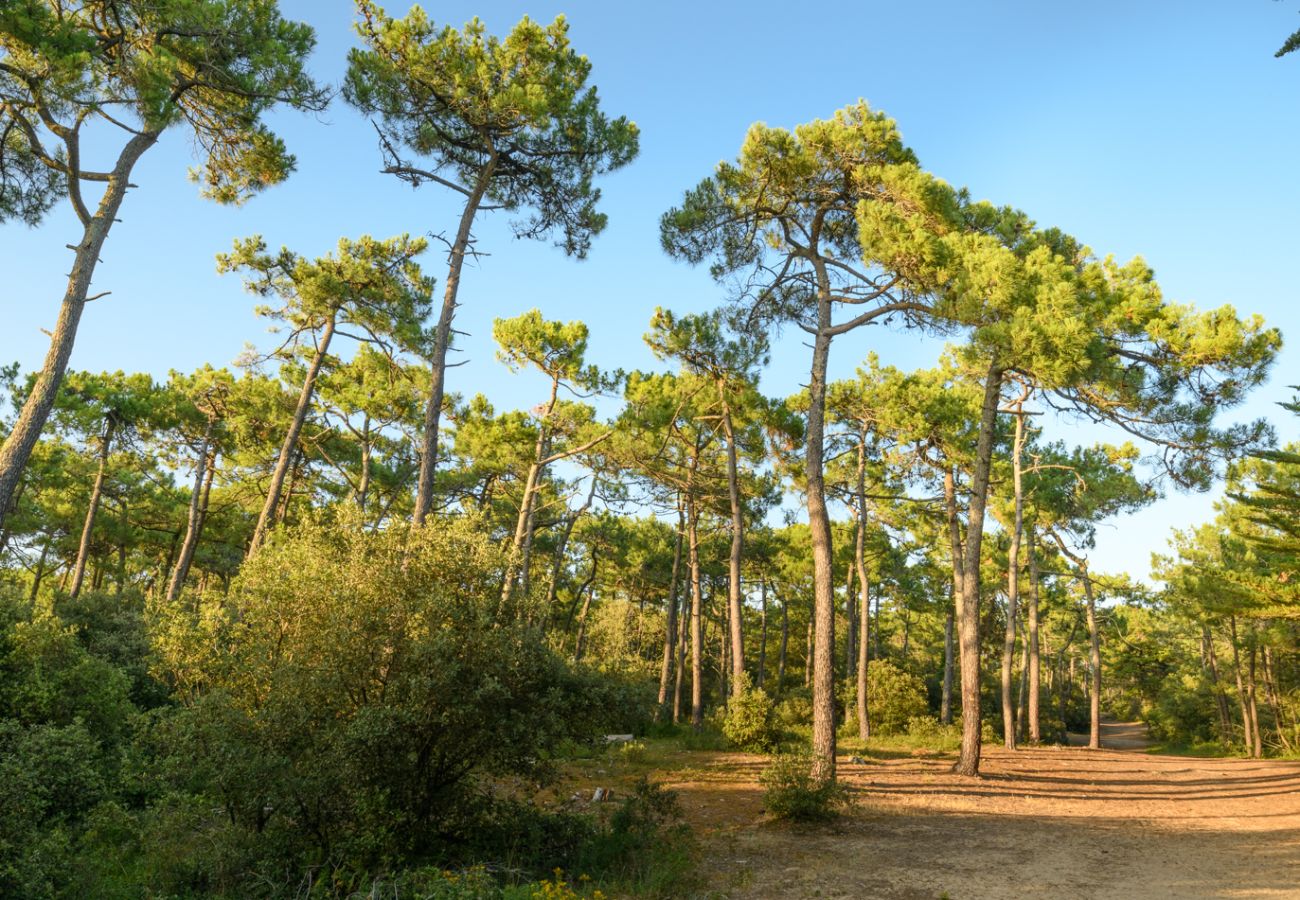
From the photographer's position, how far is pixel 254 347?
1777 cm

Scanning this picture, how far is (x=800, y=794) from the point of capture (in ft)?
30.9

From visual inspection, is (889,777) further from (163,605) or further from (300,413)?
(300,413)

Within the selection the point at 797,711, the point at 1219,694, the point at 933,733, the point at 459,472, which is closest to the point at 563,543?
the point at 459,472

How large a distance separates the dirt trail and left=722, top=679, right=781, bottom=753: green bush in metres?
0.84

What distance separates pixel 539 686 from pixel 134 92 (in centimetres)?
925

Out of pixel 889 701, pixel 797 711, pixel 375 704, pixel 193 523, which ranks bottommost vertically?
pixel 797 711

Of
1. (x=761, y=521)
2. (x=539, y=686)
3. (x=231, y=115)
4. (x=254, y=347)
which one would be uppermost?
(x=231, y=115)

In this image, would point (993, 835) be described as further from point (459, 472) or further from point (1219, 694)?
point (1219, 694)

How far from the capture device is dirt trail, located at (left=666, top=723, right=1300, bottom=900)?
709 cm

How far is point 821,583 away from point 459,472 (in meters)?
15.2

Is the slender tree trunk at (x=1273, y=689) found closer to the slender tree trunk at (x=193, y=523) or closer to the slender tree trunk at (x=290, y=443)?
the slender tree trunk at (x=290, y=443)

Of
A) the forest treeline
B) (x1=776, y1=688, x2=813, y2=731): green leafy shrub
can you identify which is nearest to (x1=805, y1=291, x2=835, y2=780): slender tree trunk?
the forest treeline

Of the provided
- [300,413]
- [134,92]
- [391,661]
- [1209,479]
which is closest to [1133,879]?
[391,661]

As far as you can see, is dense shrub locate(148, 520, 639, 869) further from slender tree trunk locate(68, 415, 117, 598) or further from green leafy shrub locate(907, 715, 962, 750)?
slender tree trunk locate(68, 415, 117, 598)
